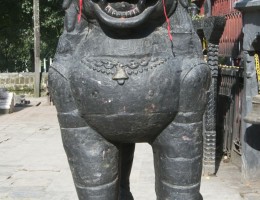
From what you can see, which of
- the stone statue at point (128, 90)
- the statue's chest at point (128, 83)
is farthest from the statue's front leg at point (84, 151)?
the statue's chest at point (128, 83)

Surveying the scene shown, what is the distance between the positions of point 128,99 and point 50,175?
12.7 ft

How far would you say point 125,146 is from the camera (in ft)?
9.84

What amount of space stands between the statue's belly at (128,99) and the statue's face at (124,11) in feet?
0.77

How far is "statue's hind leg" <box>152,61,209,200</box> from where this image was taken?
255 cm

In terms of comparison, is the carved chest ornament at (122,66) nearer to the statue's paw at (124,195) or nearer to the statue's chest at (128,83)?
the statue's chest at (128,83)

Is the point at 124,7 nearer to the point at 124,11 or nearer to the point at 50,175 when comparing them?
the point at 124,11

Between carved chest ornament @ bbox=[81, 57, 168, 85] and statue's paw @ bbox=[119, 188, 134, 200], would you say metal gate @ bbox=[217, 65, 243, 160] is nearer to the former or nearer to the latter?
statue's paw @ bbox=[119, 188, 134, 200]

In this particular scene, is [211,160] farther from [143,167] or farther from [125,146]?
[125,146]

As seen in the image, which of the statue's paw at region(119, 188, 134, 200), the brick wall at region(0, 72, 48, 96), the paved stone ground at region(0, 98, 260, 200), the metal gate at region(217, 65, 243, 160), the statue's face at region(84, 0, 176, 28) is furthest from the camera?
the brick wall at region(0, 72, 48, 96)

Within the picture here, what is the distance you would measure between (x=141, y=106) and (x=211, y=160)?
3792 millimetres

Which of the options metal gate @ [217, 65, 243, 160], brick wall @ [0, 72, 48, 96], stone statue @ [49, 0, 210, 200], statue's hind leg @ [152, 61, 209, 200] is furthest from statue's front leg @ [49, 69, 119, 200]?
brick wall @ [0, 72, 48, 96]

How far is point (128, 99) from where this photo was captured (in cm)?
246

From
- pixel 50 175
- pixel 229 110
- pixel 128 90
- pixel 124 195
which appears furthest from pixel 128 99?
pixel 229 110

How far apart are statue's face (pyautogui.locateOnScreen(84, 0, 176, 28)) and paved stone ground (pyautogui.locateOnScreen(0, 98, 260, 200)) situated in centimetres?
294
